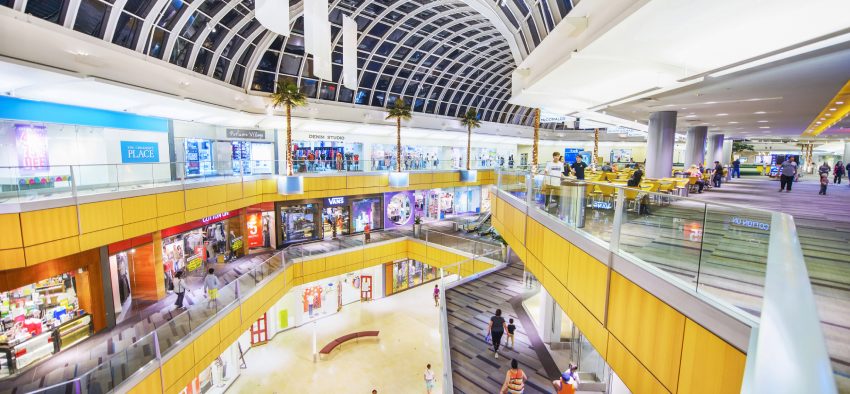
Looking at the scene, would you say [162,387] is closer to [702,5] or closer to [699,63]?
[702,5]

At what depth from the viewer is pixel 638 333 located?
17.7 feet

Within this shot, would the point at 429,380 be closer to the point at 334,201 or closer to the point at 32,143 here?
the point at 334,201

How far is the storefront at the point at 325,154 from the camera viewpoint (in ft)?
72.2

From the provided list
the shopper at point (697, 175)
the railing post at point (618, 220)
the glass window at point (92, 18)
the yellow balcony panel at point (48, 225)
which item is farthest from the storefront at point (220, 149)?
the shopper at point (697, 175)

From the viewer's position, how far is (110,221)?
38.0 ft

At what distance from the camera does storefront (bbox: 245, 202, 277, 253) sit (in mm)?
22312

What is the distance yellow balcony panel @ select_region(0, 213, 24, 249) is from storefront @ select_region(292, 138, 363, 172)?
12.6 meters

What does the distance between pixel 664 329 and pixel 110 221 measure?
47.6 feet

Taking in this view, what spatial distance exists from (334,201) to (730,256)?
77.4 feet

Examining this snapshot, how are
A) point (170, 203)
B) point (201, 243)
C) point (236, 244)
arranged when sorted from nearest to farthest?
point (170, 203)
point (201, 243)
point (236, 244)

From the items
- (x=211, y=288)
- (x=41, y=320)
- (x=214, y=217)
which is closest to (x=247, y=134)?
(x=214, y=217)

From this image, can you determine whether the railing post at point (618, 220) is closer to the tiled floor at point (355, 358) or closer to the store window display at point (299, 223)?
the tiled floor at point (355, 358)

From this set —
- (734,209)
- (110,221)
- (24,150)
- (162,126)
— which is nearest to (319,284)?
(162,126)

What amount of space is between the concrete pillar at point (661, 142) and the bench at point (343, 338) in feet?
53.0
